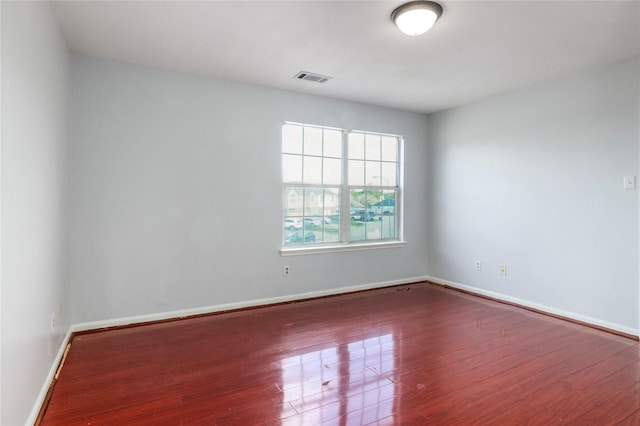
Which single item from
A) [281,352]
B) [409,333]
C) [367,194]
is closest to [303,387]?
[281,352]

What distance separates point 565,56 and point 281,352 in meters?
3.55

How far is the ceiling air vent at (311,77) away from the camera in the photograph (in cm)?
360

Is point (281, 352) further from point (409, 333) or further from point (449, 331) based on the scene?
point (449, 331)

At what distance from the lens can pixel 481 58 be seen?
317 centimetres

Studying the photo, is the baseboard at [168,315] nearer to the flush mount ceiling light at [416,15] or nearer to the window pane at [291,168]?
the window pane at [291,168]

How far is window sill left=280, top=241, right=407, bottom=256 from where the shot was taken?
4180 millimetres

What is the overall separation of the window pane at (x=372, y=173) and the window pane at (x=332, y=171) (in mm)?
455

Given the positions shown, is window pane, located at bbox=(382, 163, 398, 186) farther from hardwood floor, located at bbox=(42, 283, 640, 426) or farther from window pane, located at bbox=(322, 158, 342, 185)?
hardwood floor, located at bbox=(42, 283, 640, 426)

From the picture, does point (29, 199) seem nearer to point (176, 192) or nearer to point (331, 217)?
point (176, 192)

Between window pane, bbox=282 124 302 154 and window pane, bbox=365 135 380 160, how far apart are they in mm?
1043

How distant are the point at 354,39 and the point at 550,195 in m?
2.70

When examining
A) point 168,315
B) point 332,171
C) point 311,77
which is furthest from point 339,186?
point 168,315

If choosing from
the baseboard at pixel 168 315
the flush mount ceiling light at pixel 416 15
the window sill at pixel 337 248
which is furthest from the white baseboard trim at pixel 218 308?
the flush mount ceiling light at pixel 416 15

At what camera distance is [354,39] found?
2820mm
